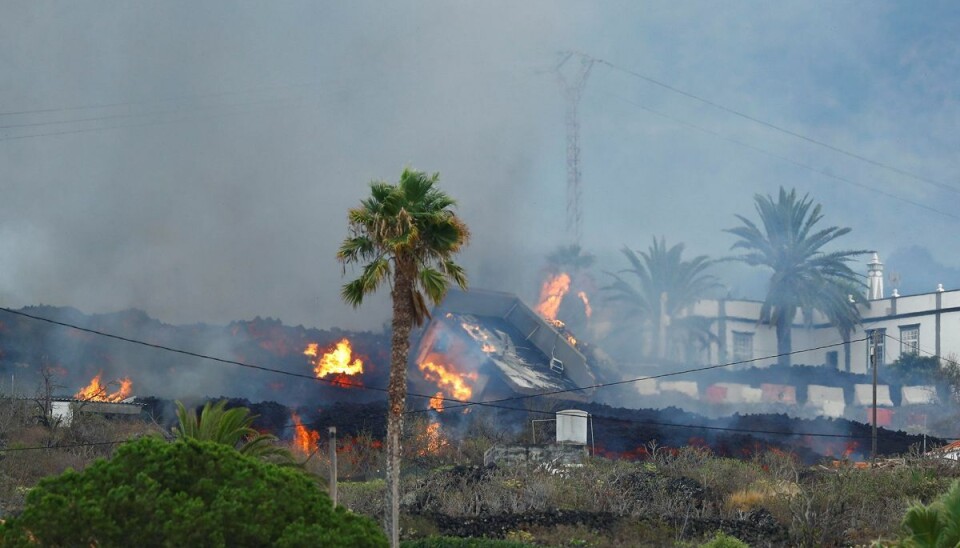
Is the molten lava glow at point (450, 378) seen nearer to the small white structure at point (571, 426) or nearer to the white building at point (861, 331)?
the small white structure at point (571, 426)

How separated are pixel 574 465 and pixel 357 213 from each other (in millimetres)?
19718

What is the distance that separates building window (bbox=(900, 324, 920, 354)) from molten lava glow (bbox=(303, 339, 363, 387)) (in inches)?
1909

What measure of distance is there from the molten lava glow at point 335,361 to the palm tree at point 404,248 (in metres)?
44.8

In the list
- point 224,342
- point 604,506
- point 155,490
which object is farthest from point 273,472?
point 224,342

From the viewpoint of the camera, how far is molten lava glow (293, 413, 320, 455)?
202 feet

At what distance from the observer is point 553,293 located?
11038 centimetres

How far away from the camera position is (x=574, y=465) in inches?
1960

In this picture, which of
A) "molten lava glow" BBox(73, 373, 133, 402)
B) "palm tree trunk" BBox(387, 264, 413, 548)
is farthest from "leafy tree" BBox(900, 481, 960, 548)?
"molten lava glow" BBox(73, 373, 133, 402)

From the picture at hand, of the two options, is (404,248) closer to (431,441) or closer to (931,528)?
(931,528)

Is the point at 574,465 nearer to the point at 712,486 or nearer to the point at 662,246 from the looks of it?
the point at 712,486

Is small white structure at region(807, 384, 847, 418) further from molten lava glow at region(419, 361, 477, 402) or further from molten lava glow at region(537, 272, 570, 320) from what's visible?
molten lava glow at region(419, 361, 477, 402)

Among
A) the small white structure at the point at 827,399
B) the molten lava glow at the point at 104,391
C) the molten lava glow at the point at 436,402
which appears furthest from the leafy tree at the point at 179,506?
the small white structure at the point at 827,399

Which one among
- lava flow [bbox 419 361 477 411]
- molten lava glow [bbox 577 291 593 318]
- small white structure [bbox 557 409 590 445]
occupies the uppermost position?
molten lava glow [bbox 577 291 593 318]

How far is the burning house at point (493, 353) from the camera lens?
7500 centimetres
